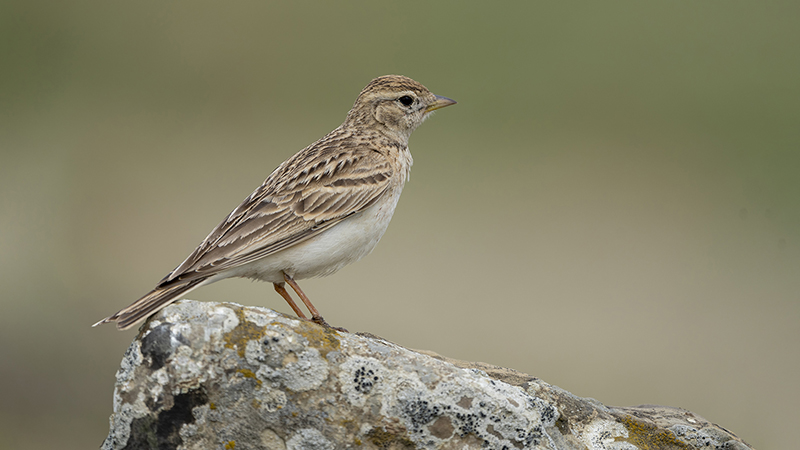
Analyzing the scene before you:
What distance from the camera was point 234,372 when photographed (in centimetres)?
378

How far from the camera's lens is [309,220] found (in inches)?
211

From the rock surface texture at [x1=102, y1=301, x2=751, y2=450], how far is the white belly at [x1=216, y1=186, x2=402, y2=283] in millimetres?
1158

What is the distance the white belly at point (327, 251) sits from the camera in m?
5.27

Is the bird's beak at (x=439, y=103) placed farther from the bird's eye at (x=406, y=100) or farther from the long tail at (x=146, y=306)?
the long tail at (x=146, y=306)

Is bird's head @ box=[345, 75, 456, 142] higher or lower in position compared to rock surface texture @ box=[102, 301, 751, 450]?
higher

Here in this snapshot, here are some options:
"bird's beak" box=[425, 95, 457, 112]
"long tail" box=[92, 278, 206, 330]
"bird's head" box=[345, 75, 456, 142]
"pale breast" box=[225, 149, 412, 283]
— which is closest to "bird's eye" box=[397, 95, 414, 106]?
"bird's head" box=[345, 75, 456, 142]

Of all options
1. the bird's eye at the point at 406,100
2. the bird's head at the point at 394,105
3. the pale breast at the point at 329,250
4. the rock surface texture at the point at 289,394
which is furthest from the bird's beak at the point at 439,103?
the rock surface texture at the point at 289,394

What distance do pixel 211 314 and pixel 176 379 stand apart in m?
0.41

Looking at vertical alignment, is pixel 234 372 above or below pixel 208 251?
below

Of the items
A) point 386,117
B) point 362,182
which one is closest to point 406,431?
point 362,182

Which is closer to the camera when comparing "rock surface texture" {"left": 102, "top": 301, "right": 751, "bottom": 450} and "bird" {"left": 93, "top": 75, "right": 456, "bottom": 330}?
"rock surface texture" {"left": 102, "top": 301, "right": 751, "bottom": 450}

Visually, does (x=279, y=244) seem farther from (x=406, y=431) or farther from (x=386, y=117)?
(x=386, y=117)

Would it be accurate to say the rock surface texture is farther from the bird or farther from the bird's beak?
the bird's beak

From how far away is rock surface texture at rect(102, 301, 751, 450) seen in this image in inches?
148
